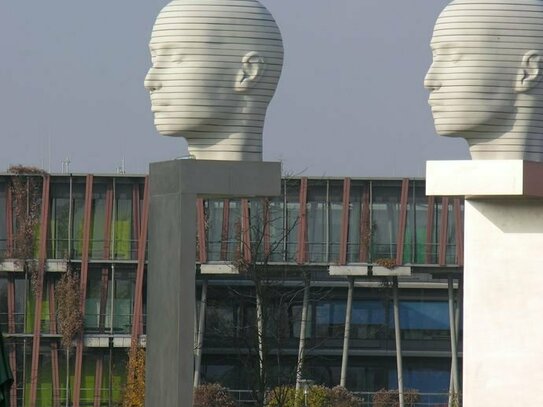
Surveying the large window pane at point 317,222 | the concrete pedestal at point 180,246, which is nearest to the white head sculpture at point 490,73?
the concrete pedestal at point 180,246

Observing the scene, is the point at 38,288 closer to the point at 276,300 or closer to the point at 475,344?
the point at 276,300

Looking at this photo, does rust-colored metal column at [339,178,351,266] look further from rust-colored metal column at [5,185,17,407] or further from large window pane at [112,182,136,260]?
rust-colored metal column at [5,185,17,407]

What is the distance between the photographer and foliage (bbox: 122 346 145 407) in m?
46.2

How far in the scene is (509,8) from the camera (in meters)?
19.6

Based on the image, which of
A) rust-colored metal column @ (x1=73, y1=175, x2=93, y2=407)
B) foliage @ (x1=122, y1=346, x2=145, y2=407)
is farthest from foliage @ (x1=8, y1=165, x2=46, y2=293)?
foliage @ (x1=122, y1=346, x2=145, y2=407)

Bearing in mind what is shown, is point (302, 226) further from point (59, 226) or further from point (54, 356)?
point (54, 356)

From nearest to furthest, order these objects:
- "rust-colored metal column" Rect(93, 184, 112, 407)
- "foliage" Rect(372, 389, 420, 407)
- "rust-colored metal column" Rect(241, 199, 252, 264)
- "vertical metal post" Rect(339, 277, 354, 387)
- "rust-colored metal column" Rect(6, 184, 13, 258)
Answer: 1. "rust-colored metal column" Rect(241, 199, 252, 264)
2. "vertical metal post" Rect(339, 277, 354, 387)
3. "foliage" Rect(372, 389, 420, 407)
4. "rust-colored metal column" Rect(93, 184, 112, 407)
5. "rust-colored metal column" Rect(6, 184, 13, 258)

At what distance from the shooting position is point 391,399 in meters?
50.4

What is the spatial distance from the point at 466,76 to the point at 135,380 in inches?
1176

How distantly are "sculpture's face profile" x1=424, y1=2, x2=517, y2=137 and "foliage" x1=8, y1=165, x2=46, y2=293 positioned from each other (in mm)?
31955

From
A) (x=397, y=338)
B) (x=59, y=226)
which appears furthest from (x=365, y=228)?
(x=59, y=226)

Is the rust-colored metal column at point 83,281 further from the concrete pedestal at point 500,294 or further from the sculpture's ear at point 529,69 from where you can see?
the sculpture's ear at point 529,69

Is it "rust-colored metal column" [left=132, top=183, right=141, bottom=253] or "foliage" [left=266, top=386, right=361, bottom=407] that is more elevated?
"rust-colored metal column" [left=132, top=183, right=141, bottom=253]

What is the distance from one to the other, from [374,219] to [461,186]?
31179 mm
